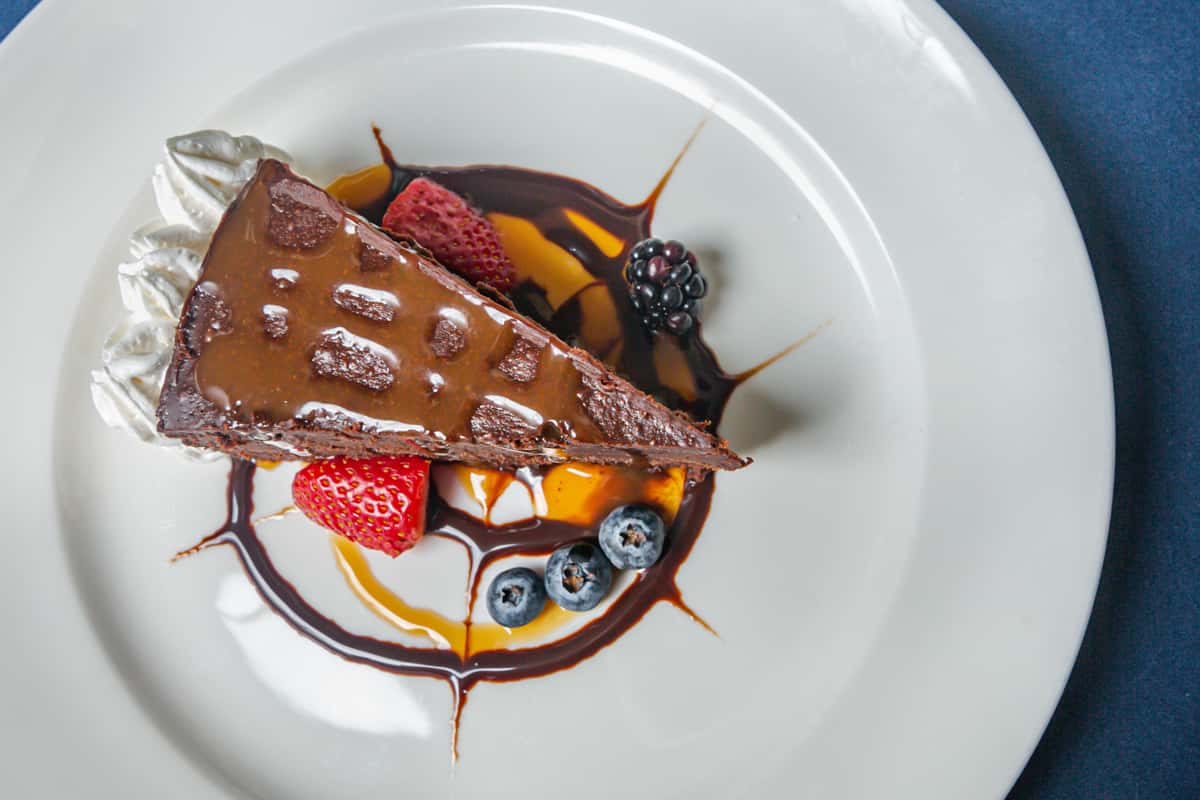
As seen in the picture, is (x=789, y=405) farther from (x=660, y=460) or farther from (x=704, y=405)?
(x=660, y=460)

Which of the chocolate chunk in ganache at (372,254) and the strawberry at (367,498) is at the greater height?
the chocolate chunk in ganache at (372,254)

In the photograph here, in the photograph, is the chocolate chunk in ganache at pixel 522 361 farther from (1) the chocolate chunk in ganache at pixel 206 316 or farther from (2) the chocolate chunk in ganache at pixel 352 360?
(1) the chocolate chunk in ganache at pixel 206 316

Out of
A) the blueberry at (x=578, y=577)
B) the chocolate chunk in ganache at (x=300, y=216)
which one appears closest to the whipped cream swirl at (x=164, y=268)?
the chocolate chunk in ganache at (x=300, y=216)

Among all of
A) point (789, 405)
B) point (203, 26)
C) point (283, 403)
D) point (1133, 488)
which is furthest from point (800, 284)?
point (203, 26)

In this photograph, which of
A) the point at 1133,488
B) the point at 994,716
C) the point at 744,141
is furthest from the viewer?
the point at 744,141

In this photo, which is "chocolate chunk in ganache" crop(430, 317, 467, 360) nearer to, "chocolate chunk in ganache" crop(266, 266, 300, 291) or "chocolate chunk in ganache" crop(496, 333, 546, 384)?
"chocolate chunk in ganache" crop(496, 333, 546, 384)

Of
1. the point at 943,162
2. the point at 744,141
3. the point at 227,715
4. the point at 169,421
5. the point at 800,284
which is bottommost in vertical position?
the point at 227,715

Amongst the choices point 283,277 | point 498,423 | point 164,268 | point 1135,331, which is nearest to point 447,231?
point 283,277
